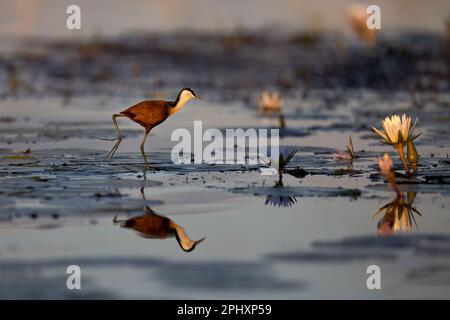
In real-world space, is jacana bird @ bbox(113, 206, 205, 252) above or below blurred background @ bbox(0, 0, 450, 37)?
below

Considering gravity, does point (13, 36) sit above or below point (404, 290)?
above

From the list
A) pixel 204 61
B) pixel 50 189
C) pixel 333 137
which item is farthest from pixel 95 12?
pixel 50 189

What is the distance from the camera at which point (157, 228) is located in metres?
8.14

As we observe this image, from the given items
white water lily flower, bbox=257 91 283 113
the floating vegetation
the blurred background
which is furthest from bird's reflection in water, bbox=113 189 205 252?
the blurred background

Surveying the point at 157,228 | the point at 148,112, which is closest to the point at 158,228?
the point at 157,228

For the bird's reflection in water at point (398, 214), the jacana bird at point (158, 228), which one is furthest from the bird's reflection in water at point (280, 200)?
the jacana bird at point (158, 228)

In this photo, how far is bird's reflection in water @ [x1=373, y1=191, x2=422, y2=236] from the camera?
811cm

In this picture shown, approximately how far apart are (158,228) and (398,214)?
79.8 inches

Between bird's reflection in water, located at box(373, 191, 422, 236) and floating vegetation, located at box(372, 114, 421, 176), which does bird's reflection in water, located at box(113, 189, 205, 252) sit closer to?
bird's reflection in water, located at box(373, 191, 422, 236)

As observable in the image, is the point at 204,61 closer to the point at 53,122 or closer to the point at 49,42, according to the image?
the point at 49,42

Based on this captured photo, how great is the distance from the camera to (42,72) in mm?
22484

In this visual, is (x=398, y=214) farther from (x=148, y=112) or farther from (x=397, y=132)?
(x=148, y=112)

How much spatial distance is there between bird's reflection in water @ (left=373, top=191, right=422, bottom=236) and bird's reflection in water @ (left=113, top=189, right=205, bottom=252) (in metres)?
1.50
